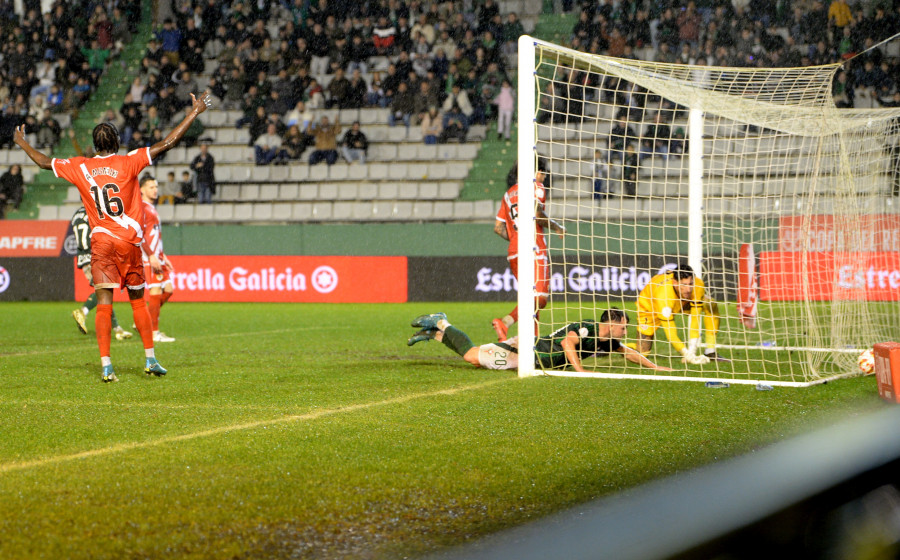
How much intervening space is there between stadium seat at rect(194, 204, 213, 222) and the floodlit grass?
12.6m

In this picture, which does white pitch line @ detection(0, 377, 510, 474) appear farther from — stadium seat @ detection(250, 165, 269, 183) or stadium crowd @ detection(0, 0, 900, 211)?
stadium seat @ detection(250, 165, 269, 183)

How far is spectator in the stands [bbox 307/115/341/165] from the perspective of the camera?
824 inches

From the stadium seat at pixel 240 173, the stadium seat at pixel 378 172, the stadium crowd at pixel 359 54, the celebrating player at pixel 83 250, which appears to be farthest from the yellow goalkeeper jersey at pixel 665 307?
the stadium seat at pixel 240 173

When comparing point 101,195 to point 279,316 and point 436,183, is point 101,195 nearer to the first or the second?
point 279,316

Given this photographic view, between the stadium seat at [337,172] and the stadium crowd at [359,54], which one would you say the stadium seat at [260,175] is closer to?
the stadium crowd at [359,54]

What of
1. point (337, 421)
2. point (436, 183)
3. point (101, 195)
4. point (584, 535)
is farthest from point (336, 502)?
point (436, 183)

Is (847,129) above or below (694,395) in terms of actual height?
above

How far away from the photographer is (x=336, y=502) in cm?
321

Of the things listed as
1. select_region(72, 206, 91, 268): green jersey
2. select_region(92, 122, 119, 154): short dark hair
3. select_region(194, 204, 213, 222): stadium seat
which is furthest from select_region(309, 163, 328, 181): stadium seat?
select_region(92, 122, 119, 154): short dark hair

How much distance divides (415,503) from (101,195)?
4.07 m

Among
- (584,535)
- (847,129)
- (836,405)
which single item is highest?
(847,129)

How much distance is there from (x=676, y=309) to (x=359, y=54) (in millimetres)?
16347

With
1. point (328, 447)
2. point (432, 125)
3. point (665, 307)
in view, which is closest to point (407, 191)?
point (432, 125)

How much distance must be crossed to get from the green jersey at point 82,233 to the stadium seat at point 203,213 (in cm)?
1001
